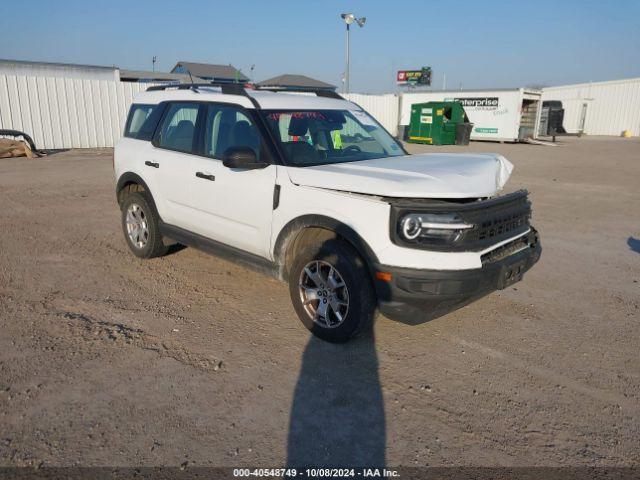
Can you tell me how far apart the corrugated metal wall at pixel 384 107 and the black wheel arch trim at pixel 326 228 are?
27033mm

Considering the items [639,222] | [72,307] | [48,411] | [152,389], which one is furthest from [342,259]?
[639,222]

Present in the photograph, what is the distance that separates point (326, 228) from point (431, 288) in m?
0.90

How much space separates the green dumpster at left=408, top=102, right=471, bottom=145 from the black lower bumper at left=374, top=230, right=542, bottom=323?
23.5 m

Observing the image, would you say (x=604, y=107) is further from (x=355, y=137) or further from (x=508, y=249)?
(x=508, y=249)

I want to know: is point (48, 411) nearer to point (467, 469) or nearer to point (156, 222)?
point (467, 469)

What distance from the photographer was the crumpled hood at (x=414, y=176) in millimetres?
3465

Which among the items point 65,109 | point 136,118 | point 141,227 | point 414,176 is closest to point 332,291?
point 414,176

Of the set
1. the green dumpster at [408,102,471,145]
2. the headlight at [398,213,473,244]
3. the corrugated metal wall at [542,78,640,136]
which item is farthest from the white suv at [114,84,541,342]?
the corrugated metal wall at [542,78,640,136]

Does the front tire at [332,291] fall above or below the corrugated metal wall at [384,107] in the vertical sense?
below

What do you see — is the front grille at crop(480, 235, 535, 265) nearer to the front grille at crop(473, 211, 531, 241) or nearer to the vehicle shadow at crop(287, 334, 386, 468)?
the front grille at crop(473, 211, 531, 241)

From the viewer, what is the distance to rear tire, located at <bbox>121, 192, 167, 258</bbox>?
221 inches

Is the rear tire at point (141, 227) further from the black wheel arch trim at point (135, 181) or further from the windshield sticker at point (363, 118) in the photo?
the windshield sticker at point (363, 118)

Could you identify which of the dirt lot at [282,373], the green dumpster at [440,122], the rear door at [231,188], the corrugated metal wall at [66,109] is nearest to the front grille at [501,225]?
the dirt lot at [282,373]

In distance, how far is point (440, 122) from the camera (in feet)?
85.3
